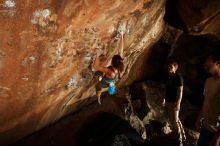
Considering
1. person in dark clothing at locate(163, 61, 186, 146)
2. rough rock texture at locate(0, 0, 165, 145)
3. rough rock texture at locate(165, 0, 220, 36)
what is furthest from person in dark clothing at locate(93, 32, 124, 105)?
rough rock texture at locate(165, 0, 220, 36)

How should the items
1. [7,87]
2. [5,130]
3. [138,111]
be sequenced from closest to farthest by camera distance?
[7,87], [5,130], [138,111]

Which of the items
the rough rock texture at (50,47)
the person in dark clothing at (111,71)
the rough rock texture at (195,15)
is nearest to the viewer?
the rough rock texture at (50,47)

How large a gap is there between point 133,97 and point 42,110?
3.23 meters

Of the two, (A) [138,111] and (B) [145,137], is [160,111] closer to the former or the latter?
(A) [138,111]

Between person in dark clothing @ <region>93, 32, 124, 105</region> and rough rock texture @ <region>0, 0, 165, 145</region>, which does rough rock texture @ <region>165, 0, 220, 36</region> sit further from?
person in dark clothing @ <region>93, 32, 124, 105</region>

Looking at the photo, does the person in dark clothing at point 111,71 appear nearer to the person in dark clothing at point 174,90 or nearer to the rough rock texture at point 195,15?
the person in dark clothing at point 174,90

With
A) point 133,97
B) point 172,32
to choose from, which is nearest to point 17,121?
point 133,97

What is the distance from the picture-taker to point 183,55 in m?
8.41

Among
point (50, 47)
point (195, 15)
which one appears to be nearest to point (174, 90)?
point (195, 15)

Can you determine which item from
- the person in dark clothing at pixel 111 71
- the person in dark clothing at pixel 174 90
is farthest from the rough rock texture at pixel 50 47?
the person in dark clothing at pixel 174 90

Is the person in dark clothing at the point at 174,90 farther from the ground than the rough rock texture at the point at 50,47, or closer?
closer

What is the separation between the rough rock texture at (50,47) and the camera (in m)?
3.50

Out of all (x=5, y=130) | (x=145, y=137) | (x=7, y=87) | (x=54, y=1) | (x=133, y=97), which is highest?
(x=54, y=1)

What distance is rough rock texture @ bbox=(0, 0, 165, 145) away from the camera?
11.5ft
